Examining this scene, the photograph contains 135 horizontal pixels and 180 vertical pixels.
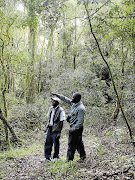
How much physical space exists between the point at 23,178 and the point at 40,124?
7.21 m

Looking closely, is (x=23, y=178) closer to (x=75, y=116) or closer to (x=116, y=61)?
(x=75, y=116)

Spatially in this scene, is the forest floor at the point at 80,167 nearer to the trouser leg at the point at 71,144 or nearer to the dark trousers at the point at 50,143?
the trouser leg at the point at 71,144

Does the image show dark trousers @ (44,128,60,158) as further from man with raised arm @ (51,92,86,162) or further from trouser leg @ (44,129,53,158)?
man with raised arm @ (51,92,86,162)

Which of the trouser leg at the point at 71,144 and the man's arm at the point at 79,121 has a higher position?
the man's arm at the point at 79,121

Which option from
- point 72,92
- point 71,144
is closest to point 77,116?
point 71,144

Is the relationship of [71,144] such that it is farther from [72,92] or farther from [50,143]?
[72,92]

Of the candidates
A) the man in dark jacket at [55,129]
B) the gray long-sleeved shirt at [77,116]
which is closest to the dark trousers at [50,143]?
the man in dark jacket at [55,129]

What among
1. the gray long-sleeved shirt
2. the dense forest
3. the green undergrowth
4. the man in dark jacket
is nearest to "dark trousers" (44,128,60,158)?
the man in dark jacket

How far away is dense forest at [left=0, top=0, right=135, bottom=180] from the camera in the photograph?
4.85 m

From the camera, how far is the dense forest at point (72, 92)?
4.85 m

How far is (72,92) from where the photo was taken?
42.7 feet

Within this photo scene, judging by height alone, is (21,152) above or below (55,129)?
below

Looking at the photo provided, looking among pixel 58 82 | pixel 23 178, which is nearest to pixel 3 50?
pixel 23 178

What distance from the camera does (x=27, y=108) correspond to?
11898mm
